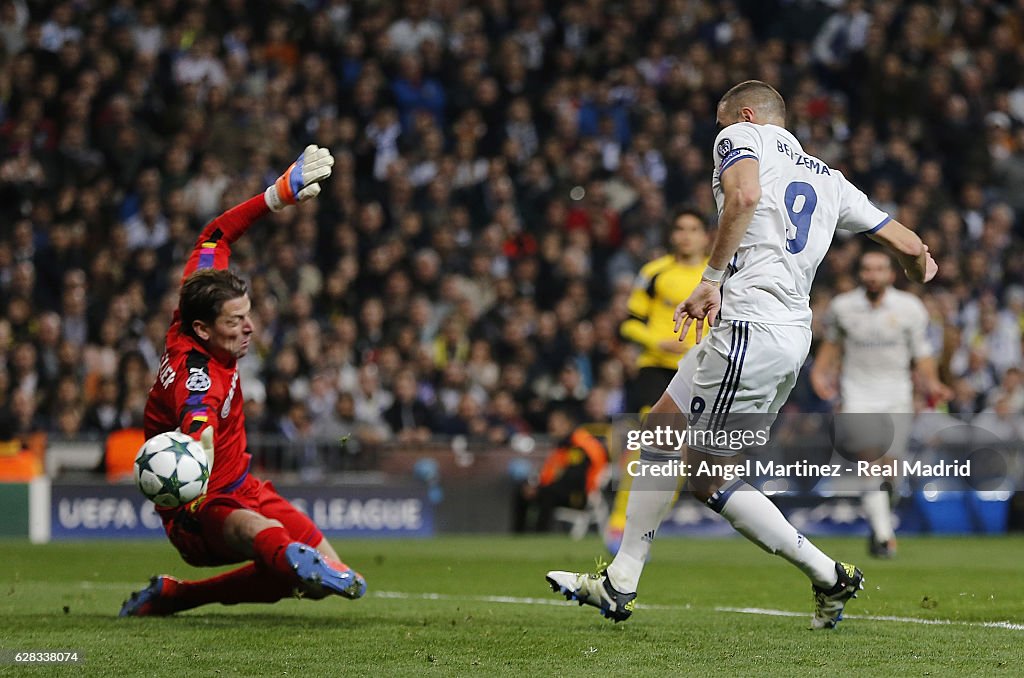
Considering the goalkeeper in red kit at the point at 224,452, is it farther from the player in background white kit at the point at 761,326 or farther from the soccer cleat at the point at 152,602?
the player in background white kit at the point at 761,326

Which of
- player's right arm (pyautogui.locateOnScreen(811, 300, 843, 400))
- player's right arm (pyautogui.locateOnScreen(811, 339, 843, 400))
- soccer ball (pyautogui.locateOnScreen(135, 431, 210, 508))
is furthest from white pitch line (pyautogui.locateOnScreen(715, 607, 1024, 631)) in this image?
player's right arm (pyautogui.locateOnScreen(811, 300, 843, 400))

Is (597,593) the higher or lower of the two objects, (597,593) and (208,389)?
the lower

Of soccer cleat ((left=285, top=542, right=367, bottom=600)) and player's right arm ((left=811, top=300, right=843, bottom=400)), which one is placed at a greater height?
player's right arm ((left=811, top=300, right=843, bottom=400))

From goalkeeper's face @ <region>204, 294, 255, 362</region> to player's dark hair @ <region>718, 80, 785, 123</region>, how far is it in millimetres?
2263

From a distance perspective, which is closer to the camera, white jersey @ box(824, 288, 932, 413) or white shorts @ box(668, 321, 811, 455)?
white shorts @ box(668, 321, 811, 455)

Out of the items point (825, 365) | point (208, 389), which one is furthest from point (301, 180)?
point (825, 365)

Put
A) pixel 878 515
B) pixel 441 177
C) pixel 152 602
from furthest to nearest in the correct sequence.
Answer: pixel 441 177 < pixel 878 515 < pixel 152 602

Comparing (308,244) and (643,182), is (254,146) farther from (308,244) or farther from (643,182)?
(643,182)

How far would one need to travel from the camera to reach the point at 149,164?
18000 millimetres

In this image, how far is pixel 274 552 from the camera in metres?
6.45

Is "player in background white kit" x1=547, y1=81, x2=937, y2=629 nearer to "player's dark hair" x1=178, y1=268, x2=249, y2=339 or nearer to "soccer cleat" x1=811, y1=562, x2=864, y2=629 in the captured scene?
"soccer cleat" x1=811, y1=562, x2=864, y2=629

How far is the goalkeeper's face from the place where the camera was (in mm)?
6594

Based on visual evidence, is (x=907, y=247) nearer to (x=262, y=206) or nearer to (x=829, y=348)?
(x=262, y=206)

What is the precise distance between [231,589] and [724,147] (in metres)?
2.97
